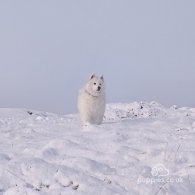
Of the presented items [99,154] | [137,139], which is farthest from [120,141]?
[99,154]

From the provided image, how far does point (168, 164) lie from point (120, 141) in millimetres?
2381

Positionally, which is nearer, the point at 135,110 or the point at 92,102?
the point at 92,102

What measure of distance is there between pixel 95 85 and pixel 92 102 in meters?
0.58

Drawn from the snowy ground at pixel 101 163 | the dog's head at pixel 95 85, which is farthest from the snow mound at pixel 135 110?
the snowy ground at pixel 101 163

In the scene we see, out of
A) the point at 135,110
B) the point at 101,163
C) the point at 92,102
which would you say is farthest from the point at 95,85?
the point at 135,110

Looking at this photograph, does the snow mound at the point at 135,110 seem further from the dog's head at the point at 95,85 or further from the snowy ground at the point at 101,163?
the snowy ground at the point at 101,163

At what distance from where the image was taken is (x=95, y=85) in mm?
15977

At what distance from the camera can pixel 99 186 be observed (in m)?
7.61

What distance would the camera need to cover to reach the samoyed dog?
51.9 ft

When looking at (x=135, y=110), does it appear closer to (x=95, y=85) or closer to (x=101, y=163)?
(x=95, y=85)

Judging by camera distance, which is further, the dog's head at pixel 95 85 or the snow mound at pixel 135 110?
the snow mound at pixel 135 110

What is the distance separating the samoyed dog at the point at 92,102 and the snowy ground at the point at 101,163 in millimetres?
2917

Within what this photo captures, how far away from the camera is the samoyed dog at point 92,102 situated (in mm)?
15812

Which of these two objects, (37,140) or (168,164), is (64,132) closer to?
(37,140)
